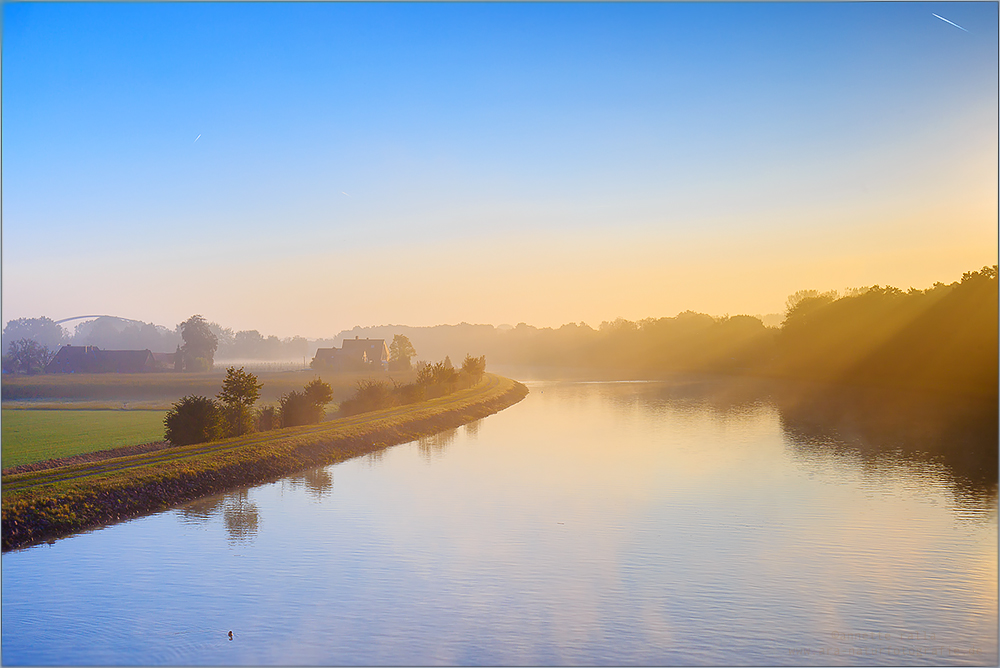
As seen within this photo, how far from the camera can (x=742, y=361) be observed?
9175 cm

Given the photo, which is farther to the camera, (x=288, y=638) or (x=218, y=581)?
(x=218, y=581)

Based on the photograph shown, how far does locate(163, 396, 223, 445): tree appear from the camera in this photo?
82.1 feet

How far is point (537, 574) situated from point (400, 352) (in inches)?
2829

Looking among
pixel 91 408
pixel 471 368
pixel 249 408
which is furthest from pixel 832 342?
pixel 91 408

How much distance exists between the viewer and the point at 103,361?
7375cm

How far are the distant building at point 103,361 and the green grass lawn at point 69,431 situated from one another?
35815 mm

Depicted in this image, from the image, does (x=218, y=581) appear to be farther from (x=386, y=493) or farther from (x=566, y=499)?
(x=566, y=499)

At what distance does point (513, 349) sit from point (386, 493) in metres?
117

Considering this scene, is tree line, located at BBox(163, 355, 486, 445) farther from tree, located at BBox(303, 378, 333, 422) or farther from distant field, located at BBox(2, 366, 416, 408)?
distant field, located at BBox(2, 366, 416, 408)

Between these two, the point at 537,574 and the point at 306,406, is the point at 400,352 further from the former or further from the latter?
the point at 537,574

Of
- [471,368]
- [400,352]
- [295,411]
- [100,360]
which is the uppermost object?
[400,352]

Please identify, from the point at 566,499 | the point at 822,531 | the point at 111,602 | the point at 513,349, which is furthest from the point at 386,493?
the point at 513,349

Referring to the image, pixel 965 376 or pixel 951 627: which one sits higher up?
pixel 965 376

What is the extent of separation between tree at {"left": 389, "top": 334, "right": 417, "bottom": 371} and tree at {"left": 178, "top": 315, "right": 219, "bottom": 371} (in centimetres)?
1937
